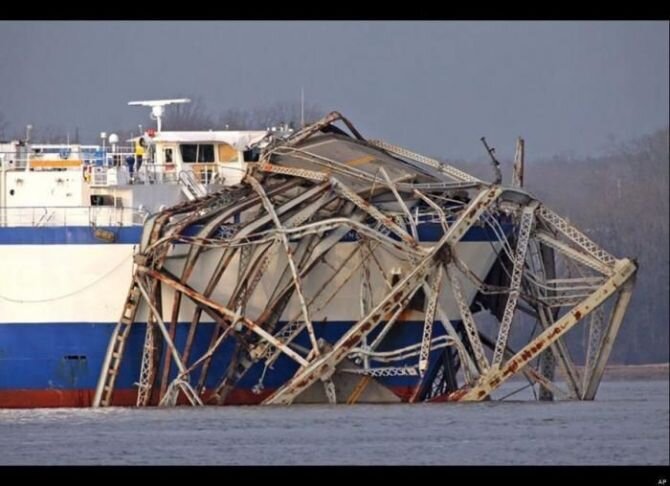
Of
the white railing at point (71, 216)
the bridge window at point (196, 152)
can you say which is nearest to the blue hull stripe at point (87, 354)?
the white railing at point (71, 216)

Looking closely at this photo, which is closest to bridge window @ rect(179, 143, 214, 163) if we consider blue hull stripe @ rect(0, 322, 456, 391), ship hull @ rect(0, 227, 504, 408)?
ship hull @ rect(0, 227, 504, 408)

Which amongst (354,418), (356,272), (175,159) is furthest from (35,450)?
(175,159)

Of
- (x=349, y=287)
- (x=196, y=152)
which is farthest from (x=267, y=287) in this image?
(x=196, y=152)

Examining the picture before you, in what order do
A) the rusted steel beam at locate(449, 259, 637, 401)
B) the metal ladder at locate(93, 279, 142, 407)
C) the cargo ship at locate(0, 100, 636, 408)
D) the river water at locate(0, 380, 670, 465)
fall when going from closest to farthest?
the river water at locate(0, 380, 670, 465) < the rusted steel beam at locate(449, 259, 637, 401) < the cargo ship at locate(0, 100, 636, 408) < the metal ladder at locate(93, 279, 142, 407)

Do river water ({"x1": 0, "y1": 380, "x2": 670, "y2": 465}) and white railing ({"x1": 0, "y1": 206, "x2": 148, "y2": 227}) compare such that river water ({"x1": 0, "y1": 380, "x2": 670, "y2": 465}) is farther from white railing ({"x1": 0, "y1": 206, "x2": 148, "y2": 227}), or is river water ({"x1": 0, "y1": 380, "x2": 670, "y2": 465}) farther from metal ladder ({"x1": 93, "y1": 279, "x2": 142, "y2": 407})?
white railing ({"x1": 0, "y1": 206, "x2": 148, "y2": 227})

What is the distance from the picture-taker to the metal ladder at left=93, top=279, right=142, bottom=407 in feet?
212

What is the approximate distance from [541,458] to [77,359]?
754 inches

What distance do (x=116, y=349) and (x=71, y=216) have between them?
175 inches

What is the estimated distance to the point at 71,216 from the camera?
67.8 m

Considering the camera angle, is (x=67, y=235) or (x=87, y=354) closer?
(x=67, y=235)

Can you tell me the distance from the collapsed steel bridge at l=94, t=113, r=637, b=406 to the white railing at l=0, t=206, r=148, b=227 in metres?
2.84

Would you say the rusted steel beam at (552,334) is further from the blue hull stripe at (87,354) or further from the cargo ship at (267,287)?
the blue hull stripe at (87,354)

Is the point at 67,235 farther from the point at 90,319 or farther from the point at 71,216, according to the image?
the point at 90,319

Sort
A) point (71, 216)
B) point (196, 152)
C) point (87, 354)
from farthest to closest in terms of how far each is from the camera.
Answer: point (196, 152)
point (71, 216)
point (87, 354)
